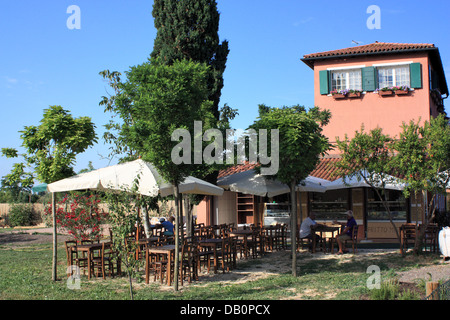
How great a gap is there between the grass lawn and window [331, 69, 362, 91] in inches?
366

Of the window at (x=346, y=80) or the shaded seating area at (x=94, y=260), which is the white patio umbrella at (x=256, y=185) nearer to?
the shaded seating area at (x=94, y=260)

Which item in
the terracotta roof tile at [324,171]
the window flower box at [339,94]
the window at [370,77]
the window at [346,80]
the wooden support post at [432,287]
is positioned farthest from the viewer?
the window at [346,80]

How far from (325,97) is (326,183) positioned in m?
6.01

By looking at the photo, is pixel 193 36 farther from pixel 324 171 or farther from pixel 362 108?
pixel 362 108

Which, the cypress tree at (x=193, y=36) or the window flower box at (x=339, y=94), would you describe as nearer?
the cypress tree at (x=193, y=36)

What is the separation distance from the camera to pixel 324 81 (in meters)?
20.7

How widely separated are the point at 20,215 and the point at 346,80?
23020 millimetres

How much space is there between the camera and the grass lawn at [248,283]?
8477mm

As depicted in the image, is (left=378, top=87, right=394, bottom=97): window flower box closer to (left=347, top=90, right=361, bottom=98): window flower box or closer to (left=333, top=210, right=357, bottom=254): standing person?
(left=347, top=90, right=361, bottom=98): window flower box

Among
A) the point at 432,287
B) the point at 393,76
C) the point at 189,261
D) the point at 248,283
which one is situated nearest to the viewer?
the point at 432,287

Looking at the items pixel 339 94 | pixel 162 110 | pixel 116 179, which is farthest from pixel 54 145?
pixel 339 94

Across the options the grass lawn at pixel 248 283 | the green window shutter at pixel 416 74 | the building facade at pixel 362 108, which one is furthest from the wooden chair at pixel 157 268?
the green window shutter at pixel 416 74

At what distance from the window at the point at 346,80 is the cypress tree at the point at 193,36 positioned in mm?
5989
